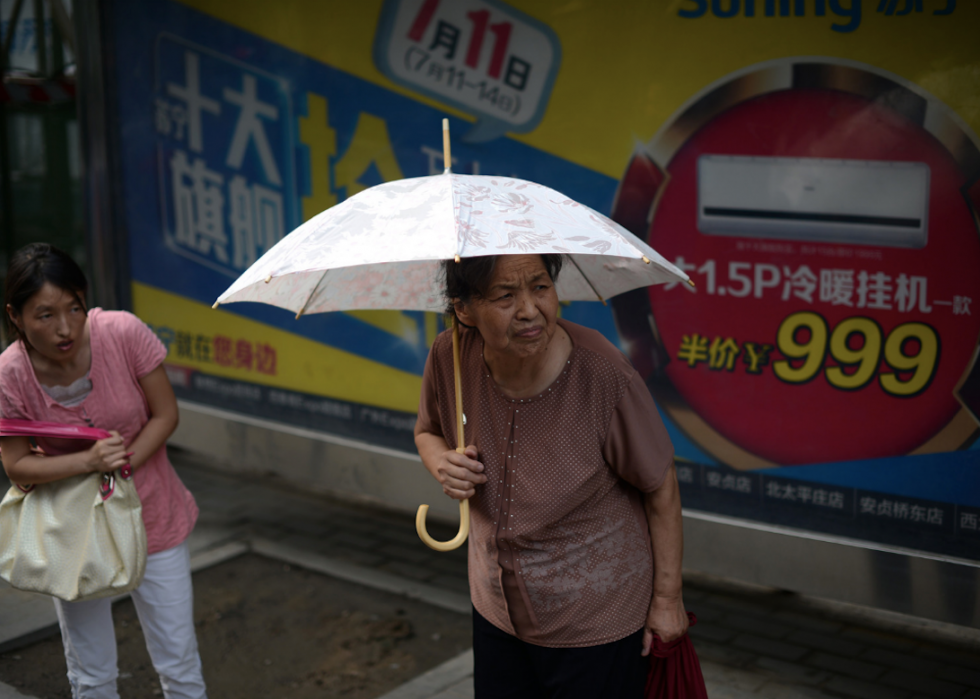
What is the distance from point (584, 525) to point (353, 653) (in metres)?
2.23

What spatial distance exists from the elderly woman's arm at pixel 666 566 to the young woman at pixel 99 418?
1.61 meters

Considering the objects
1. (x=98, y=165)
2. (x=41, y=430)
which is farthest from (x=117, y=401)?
(x=98, y=165)

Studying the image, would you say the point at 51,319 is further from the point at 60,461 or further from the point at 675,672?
the point at 675,672

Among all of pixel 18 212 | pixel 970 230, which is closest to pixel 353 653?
pixel 970 230

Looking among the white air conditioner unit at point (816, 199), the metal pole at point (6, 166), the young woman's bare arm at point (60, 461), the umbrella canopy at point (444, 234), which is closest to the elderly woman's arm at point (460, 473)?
the umbrella canopy at point (444, 234)

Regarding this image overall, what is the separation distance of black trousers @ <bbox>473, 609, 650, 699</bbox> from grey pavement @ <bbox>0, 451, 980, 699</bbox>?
1.32 metres

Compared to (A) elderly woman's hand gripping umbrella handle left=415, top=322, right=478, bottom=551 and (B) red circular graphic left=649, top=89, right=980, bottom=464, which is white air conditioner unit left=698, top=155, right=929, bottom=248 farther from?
(A) elderly woman's hand gripping umbrella handle left=415, top=322, right=478, bottom=551

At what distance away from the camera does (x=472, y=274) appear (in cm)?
217

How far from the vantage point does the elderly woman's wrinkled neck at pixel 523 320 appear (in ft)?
7.02

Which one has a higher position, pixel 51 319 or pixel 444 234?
pixel 444 234

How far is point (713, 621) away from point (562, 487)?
7.93ft

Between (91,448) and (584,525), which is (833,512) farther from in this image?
(91,448)

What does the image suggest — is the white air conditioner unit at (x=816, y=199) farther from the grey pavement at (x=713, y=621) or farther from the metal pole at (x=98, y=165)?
the metal pole at (x=98, y=165)

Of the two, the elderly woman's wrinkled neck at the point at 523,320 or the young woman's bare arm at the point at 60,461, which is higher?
the elderly woman's wrinkled neck at the point at 523,320
